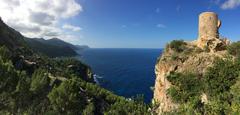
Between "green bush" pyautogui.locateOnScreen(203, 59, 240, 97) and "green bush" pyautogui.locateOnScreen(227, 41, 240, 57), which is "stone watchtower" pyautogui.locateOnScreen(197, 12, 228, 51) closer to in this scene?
"green bush" pyautogui.locateOnScreen(227, 41, 240, 57)

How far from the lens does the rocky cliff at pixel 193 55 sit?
3756 cm

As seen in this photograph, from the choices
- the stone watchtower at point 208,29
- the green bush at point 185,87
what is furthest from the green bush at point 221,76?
the stone watchtower at point 208,29

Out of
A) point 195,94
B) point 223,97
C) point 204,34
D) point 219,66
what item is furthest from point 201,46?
point 223,97

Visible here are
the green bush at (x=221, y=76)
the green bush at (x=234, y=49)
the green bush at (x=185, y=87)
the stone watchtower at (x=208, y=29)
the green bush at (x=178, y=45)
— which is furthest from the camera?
the green bush at (x=178, y=45)

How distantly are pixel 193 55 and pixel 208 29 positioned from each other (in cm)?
445

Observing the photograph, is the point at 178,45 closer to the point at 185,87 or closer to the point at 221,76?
the point at 185,87

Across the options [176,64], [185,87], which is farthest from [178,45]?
[185,87]

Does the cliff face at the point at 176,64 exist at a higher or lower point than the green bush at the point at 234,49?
lower

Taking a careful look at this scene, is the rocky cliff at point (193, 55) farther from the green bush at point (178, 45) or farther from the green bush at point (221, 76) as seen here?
the green bush at point (221, 76)

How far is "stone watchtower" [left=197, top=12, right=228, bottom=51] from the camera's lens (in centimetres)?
3862

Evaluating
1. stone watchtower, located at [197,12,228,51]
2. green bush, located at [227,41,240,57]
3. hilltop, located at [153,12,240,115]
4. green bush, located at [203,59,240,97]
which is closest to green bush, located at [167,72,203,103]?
hilltop, located at [153,12,240,115]

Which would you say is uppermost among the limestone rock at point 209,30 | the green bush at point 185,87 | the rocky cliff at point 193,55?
the limestone rock at point 209,30

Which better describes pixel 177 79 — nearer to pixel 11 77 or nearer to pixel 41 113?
pixel 41 113

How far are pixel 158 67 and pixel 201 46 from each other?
763cm
